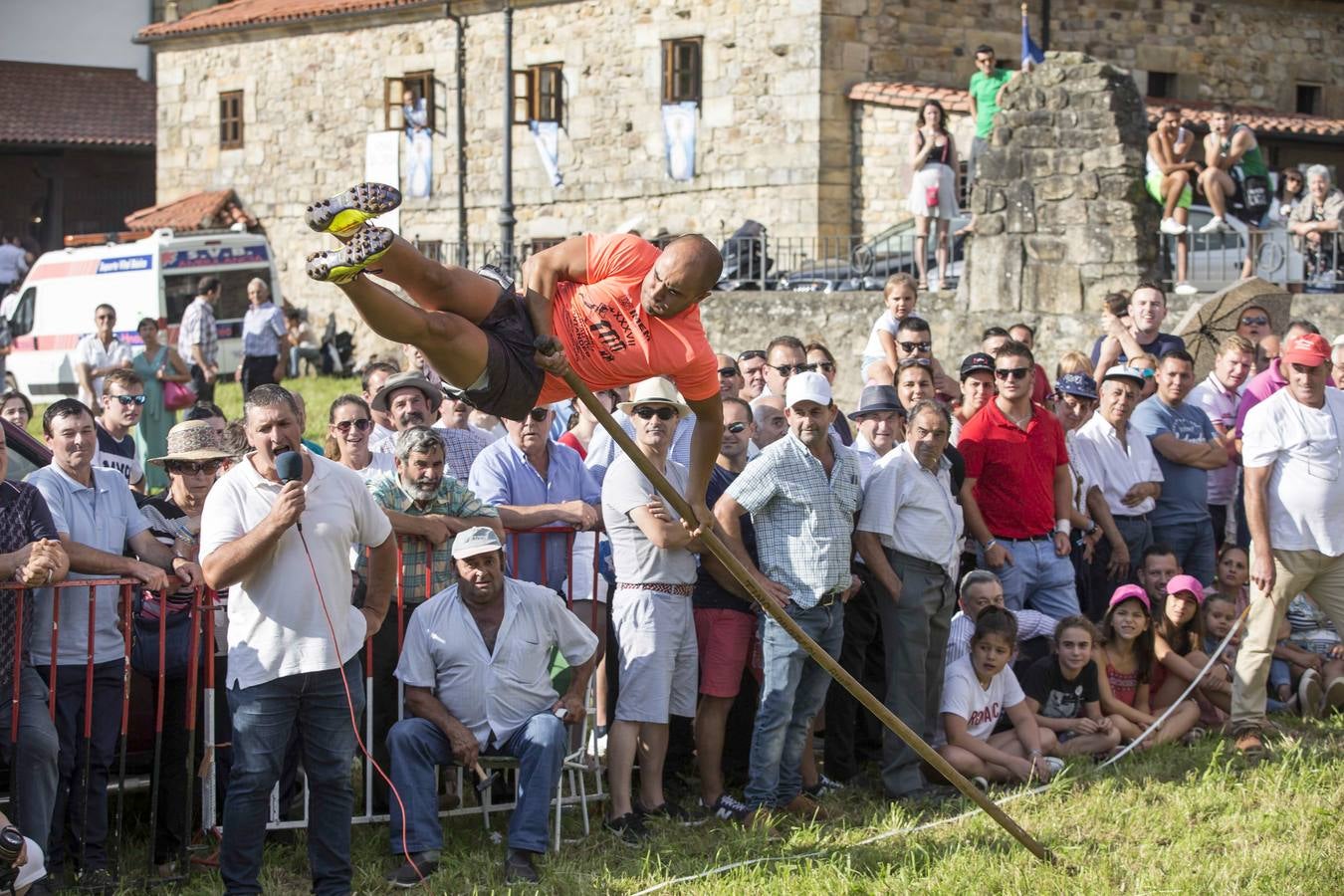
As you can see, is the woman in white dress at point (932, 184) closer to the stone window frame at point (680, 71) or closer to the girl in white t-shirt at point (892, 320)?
the girl in white t-shirt at point (892, 320)

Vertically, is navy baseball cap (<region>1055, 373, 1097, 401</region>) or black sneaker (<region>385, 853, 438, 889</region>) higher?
navy baseball cap (<region>1055, 373, 1097, 401</region>)

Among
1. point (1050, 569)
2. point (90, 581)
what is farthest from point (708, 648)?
point (90, 581)

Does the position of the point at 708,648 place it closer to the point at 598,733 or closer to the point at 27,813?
the point at 598,733

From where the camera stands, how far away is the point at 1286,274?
14.1 m

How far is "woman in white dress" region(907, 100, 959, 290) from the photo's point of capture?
54.3 feet

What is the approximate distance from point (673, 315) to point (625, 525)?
5.99 feet

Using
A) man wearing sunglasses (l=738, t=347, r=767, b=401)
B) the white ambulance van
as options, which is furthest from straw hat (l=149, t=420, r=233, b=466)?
the white ambulance van

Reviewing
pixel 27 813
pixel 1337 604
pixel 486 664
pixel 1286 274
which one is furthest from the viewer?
pixel 1286 274

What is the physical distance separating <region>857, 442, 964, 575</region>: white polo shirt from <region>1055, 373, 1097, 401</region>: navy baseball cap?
1.96 meters

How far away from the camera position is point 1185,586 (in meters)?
8.79

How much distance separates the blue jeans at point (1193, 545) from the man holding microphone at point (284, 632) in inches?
197

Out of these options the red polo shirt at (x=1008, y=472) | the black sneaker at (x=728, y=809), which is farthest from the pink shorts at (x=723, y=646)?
the red polo shirt at (x=1008, y=472)

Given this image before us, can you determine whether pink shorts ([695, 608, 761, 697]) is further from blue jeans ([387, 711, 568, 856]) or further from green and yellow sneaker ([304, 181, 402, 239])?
green and yellow sneaker ([304, 181, 402, 239])

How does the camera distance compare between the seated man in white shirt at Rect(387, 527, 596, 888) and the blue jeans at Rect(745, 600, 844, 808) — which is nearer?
the seated man in white shirt at Rect(387, 527, 596, 888)
